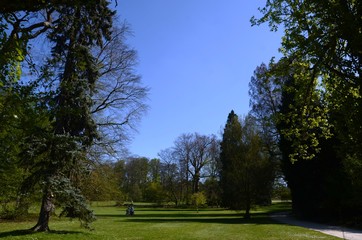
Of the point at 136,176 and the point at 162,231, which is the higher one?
the point at 136,176

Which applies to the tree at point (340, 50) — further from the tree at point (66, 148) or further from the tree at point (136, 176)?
the tree at point (136, 176)

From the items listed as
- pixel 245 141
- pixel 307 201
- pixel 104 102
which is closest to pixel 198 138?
pixel 245 141

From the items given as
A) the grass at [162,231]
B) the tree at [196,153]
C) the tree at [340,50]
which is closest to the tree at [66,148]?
the grass at [162,231]

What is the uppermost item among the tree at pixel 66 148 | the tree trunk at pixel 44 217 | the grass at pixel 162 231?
the tree at pixel 66 148

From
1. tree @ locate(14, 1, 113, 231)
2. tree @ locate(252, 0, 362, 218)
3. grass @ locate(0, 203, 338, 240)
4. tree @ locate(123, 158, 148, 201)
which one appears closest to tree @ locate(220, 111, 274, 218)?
grass @ locate(0, 203, 338, 240)

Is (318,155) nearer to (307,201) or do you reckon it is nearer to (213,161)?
(307,201)

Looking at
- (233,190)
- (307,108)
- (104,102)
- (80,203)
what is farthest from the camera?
(233,190)

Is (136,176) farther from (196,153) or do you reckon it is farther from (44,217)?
(44,217)

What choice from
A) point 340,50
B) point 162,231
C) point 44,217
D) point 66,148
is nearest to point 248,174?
point 162,231

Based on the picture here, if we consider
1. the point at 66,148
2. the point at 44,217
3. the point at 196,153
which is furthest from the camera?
the point at 196,153

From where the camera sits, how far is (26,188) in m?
16.5

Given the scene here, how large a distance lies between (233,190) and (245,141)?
4.83 metres

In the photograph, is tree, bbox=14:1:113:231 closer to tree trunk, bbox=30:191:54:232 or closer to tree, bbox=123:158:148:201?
tree trunk, bbox=30:191:54:232

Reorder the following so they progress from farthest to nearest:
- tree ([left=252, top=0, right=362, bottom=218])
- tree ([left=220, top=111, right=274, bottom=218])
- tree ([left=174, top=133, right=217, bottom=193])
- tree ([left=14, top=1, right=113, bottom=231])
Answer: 1. tree ([left=174, top=133, right=217, bottom=193])
2. tree ([left=220, top=111, right=274, bottom=218])
3. tree ([left=14, top=1, right=113, bottom=231])
4. tree ([left=252, top=0, right=362, bottom=218])
